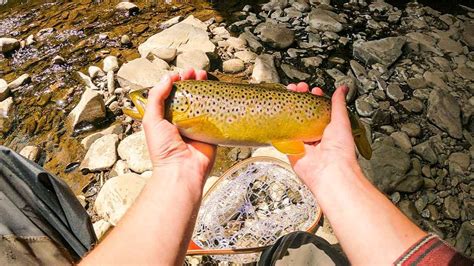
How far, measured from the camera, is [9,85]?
5.11m

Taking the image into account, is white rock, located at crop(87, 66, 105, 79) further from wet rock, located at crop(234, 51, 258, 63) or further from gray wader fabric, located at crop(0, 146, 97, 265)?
gray wader fabric, located at crop(0, 146, 97, 265)

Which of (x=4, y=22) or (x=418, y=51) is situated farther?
(x=4, y=22)

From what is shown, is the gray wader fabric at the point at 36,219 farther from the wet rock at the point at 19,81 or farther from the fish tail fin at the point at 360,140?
the wet rock at the point at 19,81

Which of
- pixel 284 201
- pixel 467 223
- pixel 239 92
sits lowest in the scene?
pixel 467 223

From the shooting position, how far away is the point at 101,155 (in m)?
4.11

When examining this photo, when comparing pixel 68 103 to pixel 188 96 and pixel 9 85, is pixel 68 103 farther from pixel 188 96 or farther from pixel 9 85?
pixel 188 96

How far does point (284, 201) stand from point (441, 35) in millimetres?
4047

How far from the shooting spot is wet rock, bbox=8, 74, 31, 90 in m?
5.12

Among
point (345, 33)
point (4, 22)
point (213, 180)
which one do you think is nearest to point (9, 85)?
point (4, 22)

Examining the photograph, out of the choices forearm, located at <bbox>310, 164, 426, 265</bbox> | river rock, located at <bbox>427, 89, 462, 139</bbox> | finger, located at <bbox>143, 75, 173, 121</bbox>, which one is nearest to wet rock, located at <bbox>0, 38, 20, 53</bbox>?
finger, located at <bbox>143, 75, 173, 121</bbox>

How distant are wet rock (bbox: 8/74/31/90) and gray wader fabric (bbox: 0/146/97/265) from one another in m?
3.35

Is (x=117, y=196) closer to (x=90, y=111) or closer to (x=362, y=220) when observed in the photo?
(x=90, y=111)

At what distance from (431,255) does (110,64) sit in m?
4.55

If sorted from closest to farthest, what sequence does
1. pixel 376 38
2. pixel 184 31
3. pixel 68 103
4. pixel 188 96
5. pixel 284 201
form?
→ 1. pixel 188 96
2. pixel 284 201
3. pixel 68 103
4. pixel 184 31
5. pixel 376 38
